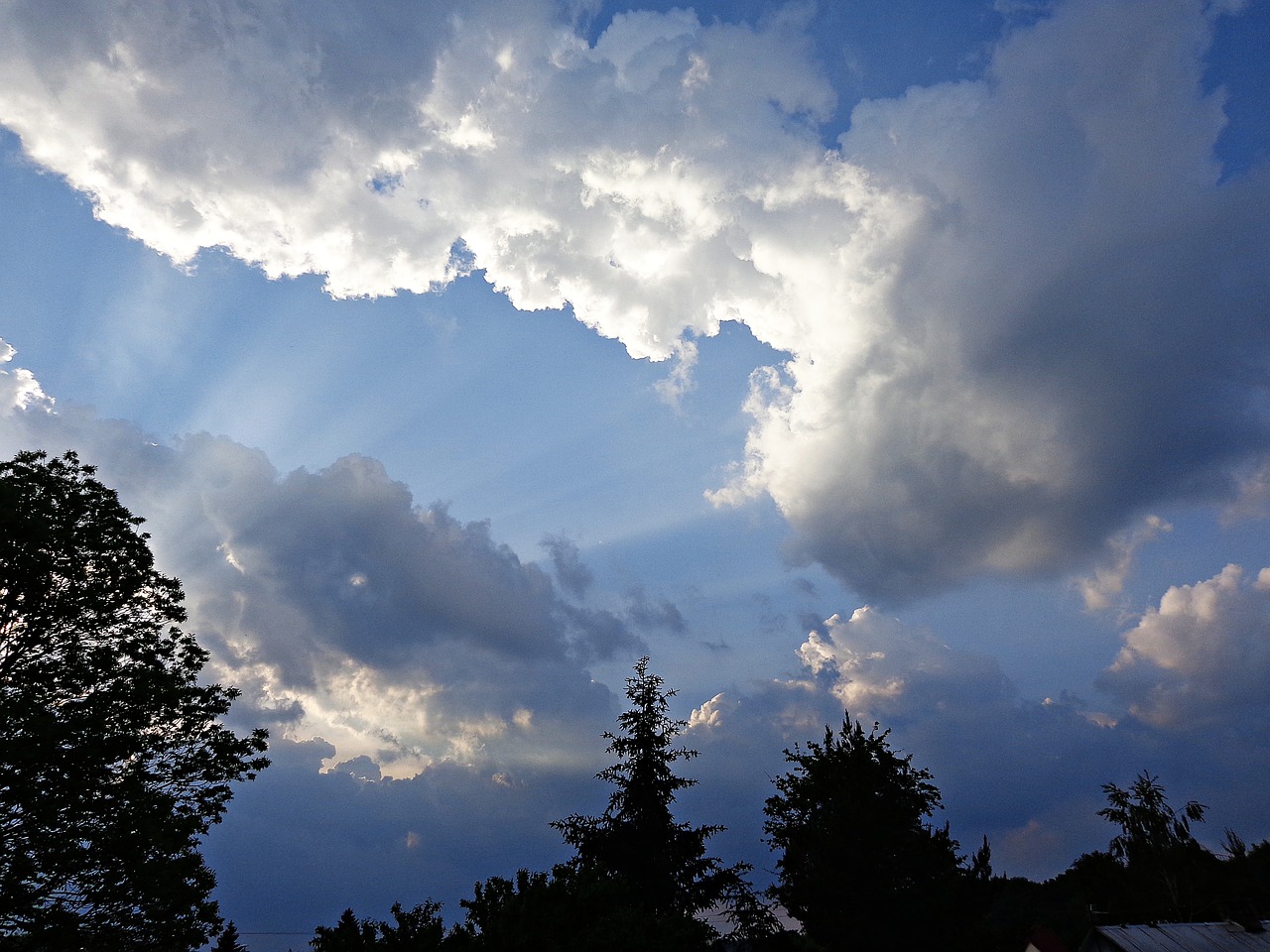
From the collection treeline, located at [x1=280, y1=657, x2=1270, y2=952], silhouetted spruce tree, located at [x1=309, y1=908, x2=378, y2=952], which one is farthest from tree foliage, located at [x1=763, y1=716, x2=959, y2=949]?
silhouetted spruce tree, located at [x1=309, y1=908, x2=378, y2=952]

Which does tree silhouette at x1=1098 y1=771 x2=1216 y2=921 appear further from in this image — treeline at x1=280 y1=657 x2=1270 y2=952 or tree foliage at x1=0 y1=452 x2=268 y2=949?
tree foliage at x1=0 y1=452 x2=268 y2=949

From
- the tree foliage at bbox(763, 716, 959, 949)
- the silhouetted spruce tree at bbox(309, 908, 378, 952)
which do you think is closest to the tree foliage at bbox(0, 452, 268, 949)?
the silhouetted spruce tree at bbox(309, 908, 378, 952)

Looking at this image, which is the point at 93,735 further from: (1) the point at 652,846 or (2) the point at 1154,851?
(2) the point at 1154,851

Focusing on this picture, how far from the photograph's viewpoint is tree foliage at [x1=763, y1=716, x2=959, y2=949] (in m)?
35.7

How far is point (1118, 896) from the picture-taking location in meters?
73.6

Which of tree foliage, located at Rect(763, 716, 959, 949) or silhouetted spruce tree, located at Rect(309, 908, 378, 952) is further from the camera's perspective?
tree foliage, located at Rect(763, 716, 959, 949)

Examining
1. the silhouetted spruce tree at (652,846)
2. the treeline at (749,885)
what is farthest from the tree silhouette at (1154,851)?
the silhouetted spruce tree at (652,846)

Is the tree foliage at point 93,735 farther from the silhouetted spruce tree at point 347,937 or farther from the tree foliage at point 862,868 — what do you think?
the tree foliage at point 862,868

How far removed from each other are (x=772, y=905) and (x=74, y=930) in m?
32.2

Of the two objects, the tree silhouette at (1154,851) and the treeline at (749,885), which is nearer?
the treeline at (749,885)

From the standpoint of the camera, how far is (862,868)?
1473 inches

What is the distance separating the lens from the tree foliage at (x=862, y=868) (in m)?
35.7

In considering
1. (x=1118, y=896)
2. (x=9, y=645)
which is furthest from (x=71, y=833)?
(x=1118, y=896)

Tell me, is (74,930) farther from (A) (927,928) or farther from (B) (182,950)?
(A) (927,928)
